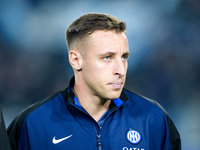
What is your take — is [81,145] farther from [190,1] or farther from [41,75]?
[190,1]

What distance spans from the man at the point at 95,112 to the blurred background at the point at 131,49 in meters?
2.05

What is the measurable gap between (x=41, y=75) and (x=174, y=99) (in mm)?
1872

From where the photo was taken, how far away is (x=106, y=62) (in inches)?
62.4

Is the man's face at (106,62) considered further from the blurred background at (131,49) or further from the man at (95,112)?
the blurred background at (131,49)

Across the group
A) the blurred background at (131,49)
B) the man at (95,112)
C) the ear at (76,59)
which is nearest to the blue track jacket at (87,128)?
the man at (95,112)

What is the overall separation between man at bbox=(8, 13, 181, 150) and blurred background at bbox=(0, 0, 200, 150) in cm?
205

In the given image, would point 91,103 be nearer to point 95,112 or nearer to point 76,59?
point 95,112

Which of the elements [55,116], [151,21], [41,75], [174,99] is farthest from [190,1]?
[55,116]

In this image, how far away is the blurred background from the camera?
12.3 feet

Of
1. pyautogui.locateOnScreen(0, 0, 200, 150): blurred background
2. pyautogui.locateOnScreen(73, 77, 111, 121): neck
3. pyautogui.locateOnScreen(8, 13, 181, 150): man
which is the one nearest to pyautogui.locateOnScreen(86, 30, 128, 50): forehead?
pyautogui.locateOnScreen(8, 13, 181, 150): man

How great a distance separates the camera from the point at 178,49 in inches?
154

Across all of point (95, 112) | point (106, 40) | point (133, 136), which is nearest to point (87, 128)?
point (95, 112)

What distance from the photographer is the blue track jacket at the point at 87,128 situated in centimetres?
161

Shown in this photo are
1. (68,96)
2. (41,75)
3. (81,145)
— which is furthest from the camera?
(41,75)
